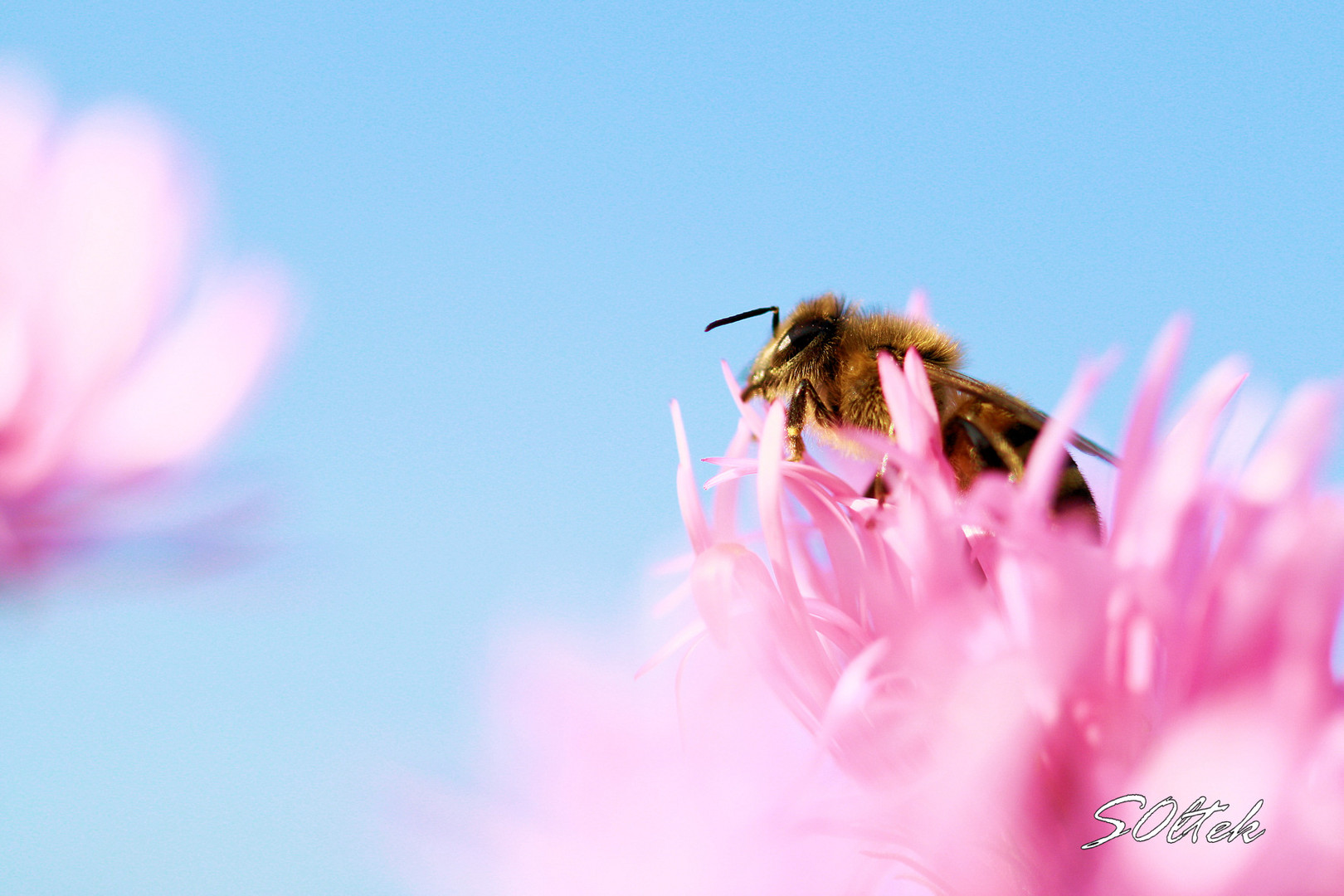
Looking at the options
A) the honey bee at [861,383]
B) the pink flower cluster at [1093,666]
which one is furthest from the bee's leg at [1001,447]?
the pink flower cluster at [1093,666]

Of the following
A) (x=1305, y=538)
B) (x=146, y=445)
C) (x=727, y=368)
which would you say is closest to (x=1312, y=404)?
(x=1305, y=538)

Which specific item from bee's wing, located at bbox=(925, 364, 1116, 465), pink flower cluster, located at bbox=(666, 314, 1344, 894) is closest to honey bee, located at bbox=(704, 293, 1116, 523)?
bee's wing, located at bbox=(925, 364, 1116, 465)

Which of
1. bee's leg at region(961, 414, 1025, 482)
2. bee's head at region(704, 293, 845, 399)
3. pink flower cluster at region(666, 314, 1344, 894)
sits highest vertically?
bee's head at region(704, 293, 845, 399)

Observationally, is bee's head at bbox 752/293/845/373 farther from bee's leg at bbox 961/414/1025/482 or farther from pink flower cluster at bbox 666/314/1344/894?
pink flower cluster at bbox 666/314/1344/894

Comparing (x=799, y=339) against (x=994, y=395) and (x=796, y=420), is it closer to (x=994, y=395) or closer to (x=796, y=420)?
(x=796, y=420)

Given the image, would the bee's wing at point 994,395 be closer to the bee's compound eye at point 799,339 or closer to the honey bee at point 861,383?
the honey bee at point 861,383

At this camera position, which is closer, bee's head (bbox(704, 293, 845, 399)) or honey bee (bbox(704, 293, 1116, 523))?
honey bee (bbox(704, 293, 1116, 523))

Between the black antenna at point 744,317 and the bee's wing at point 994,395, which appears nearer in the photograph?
the bee's wing at point 994,395

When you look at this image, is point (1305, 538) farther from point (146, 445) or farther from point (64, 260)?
point (64, 260)
